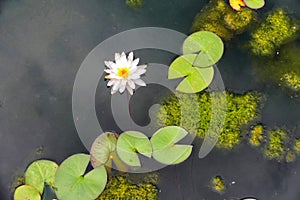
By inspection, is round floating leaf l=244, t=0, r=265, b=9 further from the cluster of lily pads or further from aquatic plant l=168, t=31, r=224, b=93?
the cluster of lily pads

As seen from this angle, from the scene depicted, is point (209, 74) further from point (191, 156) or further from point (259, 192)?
point (259, 192)

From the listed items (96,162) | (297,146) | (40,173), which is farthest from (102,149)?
(297,146)

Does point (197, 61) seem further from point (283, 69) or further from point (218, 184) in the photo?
point (218, 184)

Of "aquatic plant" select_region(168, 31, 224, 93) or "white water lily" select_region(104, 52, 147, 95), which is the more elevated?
"aquatic plant" select_region(168, 31, 224, 93)

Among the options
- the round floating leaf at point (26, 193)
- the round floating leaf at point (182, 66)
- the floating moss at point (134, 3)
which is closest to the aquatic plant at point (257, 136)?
the round floating leaf at point (182, 66)

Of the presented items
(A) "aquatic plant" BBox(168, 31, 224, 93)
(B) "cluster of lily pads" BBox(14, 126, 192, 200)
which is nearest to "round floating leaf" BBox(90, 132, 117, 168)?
(B) "cluster of lily pads" BBox(14, 126, 192, 200)

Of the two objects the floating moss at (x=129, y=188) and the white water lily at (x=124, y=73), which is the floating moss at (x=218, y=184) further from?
the white water lily at (x=124, y=73)
